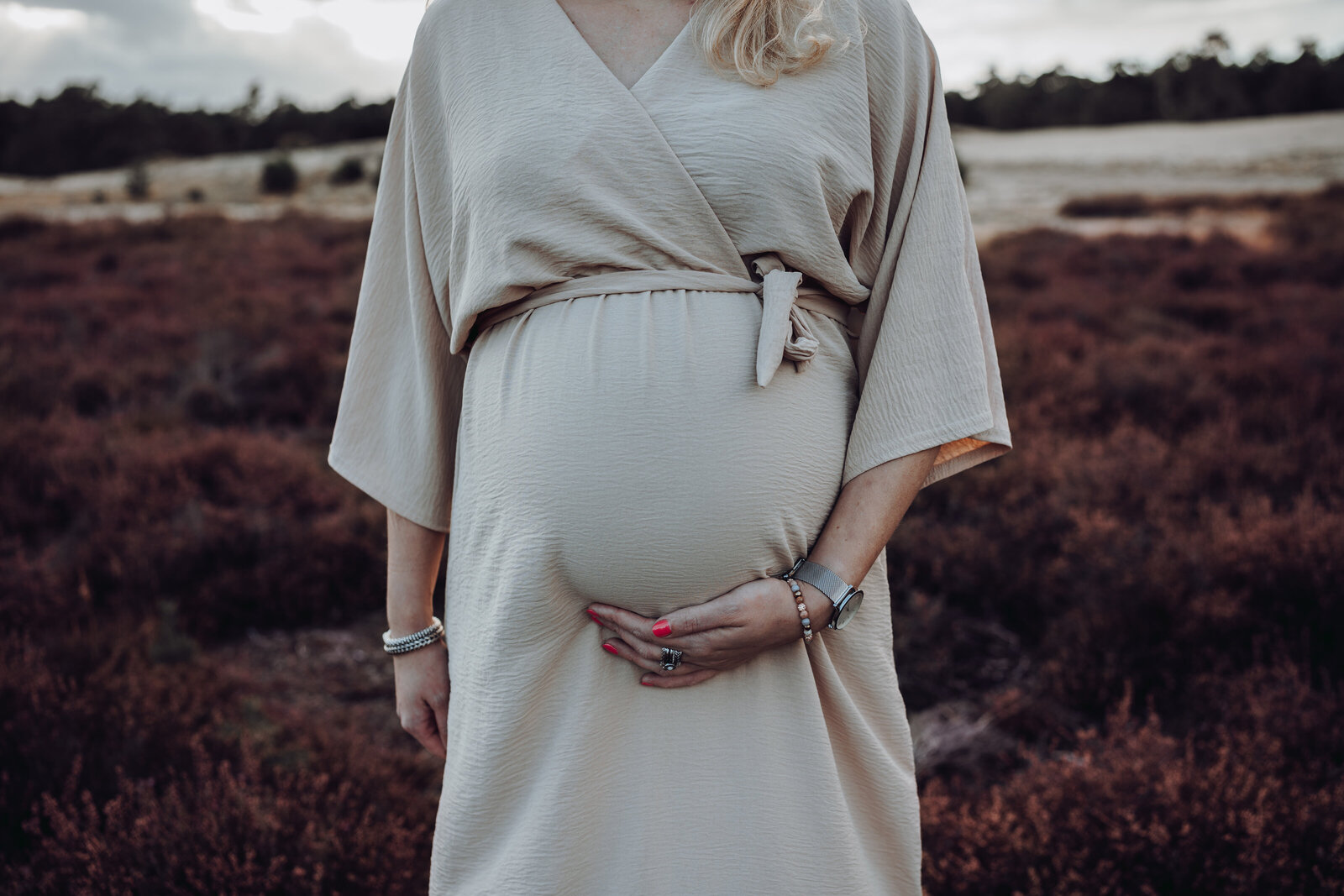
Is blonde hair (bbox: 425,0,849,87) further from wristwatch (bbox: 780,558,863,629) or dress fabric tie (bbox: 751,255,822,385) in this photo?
wristwatch (bbox: 780,558,863,629)

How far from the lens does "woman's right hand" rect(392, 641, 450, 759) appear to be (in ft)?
4.46

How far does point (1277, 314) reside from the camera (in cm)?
716

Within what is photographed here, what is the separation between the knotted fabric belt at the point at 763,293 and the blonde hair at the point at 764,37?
0.82 ft

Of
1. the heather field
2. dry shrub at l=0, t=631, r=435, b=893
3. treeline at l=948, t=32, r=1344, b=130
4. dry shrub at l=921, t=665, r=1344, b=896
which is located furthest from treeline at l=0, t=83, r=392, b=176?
dry shrub at l=921, t=665, r=1344, b=896

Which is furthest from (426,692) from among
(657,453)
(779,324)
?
(779,324)

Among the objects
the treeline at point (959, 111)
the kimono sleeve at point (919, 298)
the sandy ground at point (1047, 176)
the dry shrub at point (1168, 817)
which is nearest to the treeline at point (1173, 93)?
the treeline at point (959, 111)

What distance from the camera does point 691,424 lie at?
3.59ft

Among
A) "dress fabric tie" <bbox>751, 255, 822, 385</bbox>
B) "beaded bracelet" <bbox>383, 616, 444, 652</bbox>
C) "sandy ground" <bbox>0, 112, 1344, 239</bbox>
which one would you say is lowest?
"beaded bracelet" <bbox>383, 616, 444, 652</bbox>

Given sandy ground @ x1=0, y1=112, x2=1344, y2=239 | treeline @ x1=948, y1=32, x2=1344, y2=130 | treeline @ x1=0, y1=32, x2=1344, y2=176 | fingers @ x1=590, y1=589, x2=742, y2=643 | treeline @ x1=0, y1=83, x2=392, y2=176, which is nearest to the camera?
fingers @ x1=590, y1=589, x2=742, y2=643

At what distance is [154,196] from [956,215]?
25283 millimetres

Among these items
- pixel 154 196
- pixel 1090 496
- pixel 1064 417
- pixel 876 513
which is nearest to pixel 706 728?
pixel 876 513

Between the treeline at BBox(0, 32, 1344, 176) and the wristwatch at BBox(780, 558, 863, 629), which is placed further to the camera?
the treeline at BBox(0, 32, 1344, 176)

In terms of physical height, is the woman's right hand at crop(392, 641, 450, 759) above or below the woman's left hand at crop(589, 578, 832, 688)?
below

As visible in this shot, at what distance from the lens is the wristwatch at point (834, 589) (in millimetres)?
1097
